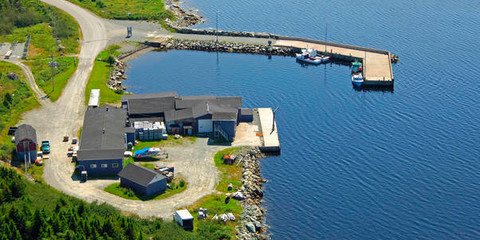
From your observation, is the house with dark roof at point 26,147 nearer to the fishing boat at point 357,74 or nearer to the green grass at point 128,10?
the fishing boat at point 357,74

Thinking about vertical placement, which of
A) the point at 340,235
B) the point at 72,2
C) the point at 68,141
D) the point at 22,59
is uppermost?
the point at 72,2

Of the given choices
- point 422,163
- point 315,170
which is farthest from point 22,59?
point 422,163

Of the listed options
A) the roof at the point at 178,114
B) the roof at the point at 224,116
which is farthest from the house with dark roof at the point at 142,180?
the roof at the point at 224,116

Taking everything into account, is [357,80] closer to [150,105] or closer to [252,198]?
[150,105]

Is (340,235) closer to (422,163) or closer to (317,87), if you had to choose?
(422,163)

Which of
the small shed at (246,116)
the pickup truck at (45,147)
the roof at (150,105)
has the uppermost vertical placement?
the roof at (150,105)
